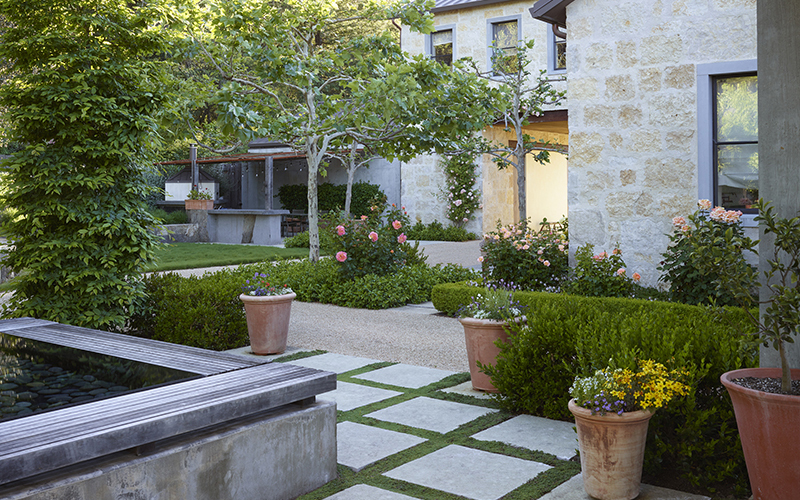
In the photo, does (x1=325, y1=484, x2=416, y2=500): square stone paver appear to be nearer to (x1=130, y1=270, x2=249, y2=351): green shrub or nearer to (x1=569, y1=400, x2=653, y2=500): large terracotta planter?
(x1=569, y1=400, x2=653, y2=500): large terracotta planter

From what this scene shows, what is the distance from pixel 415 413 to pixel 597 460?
1.59 metres

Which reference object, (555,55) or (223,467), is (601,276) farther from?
(555,55)

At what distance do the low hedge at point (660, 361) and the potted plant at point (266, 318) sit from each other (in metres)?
2.48

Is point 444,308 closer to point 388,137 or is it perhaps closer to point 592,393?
point 388,137

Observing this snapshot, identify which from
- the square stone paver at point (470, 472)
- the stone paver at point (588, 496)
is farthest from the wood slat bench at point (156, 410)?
the stone paver at point (588, 496)

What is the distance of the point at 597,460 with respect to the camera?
3.13m

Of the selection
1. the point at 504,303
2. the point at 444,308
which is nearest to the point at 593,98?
the point at 444,308

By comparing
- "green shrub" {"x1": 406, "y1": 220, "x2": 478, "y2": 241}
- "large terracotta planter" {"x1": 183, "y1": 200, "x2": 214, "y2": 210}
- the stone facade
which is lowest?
"green shrub" {"x1": 406, "y1": 220, "x2": 478, "y2": 241}

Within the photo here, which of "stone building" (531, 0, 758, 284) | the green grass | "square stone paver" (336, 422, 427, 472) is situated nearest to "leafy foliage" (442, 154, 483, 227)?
the green grass

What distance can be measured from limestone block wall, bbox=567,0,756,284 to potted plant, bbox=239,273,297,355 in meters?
3.64

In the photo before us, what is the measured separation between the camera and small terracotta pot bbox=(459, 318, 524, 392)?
487 centimetres

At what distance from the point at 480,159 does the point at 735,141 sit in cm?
1264

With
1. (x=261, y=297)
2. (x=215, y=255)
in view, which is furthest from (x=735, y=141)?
(x=215, y=255)

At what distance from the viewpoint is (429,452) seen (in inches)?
149
